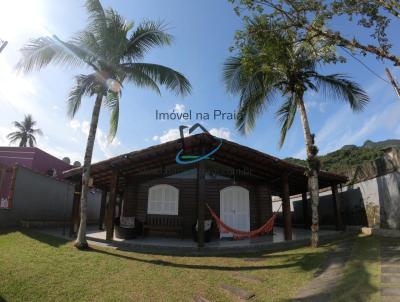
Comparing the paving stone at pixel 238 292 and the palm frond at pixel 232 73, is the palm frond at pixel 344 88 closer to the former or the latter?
the palm frond at pixel 232 73

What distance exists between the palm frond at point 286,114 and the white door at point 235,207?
267 centimetres

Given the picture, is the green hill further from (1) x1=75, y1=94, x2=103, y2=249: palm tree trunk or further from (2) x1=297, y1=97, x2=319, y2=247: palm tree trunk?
(1) x1=75, y1=94, x2=103, y2=249: palm tree trunk

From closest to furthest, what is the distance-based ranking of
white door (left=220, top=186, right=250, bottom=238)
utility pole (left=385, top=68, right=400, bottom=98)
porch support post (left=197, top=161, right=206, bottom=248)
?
utility pole (left=385, top=68, right=400, bottom=98)
porch support post (left=197, top=161, right=206, bottom=248)
white door (left=220, top=186, right=250, bottom=238)

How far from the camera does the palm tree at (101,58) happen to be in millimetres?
7672

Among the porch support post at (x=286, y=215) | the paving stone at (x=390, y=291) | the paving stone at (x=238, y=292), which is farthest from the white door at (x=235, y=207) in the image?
the paving stone at (x=390, y=291)

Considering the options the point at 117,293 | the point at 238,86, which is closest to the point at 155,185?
the point at 238,86

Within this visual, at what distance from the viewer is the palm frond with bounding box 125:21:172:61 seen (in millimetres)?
8311

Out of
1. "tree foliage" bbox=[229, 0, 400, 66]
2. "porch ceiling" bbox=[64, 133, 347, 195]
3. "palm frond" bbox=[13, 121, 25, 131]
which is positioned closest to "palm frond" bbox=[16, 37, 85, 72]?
"porch ceiling" bbox=[64, 133, 347, 195]

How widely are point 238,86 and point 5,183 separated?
11790 millimetres

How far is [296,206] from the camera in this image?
54.3ft

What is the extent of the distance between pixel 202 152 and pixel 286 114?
4.14 meters

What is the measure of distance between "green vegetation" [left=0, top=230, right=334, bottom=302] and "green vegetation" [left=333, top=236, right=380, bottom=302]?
729 mm

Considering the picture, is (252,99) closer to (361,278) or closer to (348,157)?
(361,278)

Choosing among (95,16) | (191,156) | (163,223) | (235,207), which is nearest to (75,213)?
(163,223)
